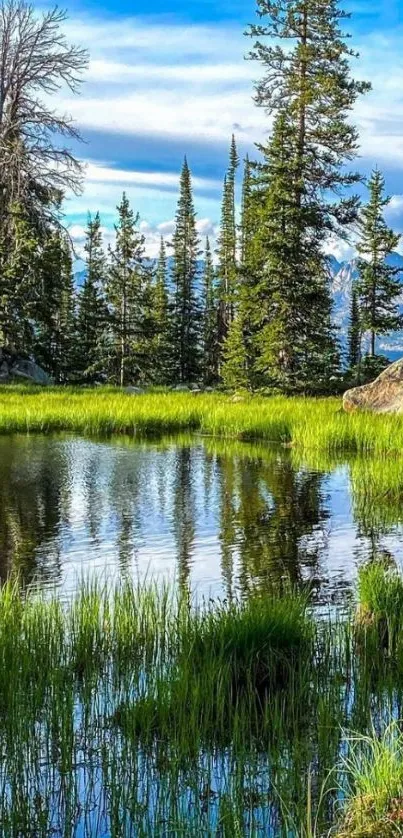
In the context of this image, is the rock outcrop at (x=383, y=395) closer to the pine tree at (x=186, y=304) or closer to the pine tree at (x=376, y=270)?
the pine tree at (x=376, y=270)

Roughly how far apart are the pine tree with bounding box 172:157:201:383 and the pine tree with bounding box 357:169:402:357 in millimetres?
15392

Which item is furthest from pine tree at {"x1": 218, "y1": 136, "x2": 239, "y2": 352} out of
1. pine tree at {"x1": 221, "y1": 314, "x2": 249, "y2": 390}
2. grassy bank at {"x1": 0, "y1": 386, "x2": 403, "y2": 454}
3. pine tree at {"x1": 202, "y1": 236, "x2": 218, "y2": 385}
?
grassy bank at {"x1": 0, "y1": 386, "x2": 403, "y2": 454}

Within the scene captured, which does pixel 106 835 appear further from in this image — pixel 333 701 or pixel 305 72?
pixel 305 72

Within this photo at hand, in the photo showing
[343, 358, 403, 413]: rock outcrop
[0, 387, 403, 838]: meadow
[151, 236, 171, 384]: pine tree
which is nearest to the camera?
[0, 387, 403, 838]: meadow

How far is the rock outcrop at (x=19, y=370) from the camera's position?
36.5 metres

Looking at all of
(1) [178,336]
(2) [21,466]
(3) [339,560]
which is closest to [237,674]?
(3) [339,560]

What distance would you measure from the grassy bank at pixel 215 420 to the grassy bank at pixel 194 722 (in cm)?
1170

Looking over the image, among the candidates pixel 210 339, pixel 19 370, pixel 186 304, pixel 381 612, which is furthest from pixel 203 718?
pixel 210 339

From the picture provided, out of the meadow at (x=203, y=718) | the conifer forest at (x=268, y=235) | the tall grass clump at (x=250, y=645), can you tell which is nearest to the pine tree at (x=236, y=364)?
the conifer forest at (x=268, y=235)

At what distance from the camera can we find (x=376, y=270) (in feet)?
143

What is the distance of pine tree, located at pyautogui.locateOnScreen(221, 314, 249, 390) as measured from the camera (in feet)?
114

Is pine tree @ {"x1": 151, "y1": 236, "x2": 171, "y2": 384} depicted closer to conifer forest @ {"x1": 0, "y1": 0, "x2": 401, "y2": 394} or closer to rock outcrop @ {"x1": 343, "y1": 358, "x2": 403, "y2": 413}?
conifer forest @ {"x1": 0, "y1": 0, "x2": 401, "y2": 394}

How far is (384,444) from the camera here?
1730 cm

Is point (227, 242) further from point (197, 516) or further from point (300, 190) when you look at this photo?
point (197, 516)
